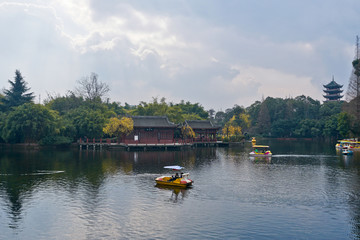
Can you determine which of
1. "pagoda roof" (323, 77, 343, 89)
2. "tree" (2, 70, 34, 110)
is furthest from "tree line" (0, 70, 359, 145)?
"pagoda roof" (323, 77, 343, 89)

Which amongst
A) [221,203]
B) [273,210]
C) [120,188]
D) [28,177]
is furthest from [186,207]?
[28,177]

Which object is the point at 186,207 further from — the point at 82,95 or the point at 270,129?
the point at 270,129

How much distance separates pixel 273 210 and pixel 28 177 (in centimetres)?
2815

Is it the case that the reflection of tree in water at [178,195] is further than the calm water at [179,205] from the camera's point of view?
Yes

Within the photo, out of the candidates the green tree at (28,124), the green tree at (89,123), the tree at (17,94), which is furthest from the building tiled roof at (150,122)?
the tree at (17,94)

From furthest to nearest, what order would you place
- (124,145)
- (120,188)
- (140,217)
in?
(124,145)
(120,188)
(140,217)

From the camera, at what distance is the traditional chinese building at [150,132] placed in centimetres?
7644

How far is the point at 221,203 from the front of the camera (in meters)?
26.9

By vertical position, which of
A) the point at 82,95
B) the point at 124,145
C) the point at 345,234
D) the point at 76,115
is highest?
the point at 82,95

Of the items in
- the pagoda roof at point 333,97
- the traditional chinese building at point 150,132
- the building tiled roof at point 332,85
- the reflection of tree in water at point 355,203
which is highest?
the building tiled roof at point 332,85

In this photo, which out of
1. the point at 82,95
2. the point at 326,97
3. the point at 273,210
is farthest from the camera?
the point at 326,97

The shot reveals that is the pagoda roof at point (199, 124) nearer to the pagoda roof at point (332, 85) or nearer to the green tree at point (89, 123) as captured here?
the green tree at point (89, 123)

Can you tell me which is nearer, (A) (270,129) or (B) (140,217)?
(B) (140,217)

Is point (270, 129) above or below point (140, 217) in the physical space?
above
